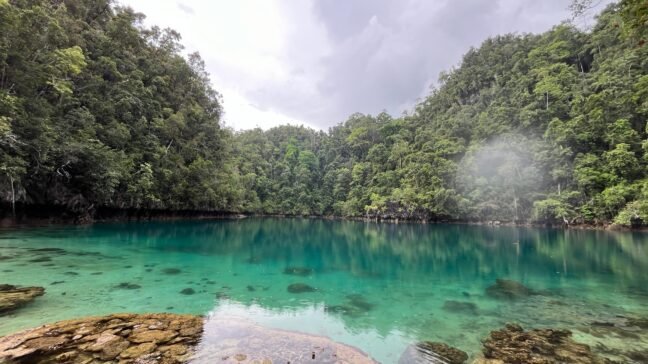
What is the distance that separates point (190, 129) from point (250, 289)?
28957 millimetres

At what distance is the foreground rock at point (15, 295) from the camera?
583 centimetres

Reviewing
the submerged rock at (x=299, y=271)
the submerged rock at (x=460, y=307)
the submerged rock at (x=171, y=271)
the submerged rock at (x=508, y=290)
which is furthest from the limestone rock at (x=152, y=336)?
the submerged rock at (x=508, y=290)

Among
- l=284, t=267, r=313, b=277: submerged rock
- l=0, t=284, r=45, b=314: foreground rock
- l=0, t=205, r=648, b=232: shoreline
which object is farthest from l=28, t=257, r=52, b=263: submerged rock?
l=0, t=205, r=648, b=232: shoreline

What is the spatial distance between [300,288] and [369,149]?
2237 inches

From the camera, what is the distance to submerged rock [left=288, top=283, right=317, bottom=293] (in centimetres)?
898

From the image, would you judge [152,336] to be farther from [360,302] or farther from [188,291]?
[360,302]

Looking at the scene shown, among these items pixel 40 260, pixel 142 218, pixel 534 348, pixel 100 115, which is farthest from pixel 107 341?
pixel 142 218

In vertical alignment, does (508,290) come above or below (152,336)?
below

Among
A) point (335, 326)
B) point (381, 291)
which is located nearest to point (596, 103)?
point (381, 291)

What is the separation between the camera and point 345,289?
372 inches

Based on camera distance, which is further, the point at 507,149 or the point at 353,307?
the point at 507,149

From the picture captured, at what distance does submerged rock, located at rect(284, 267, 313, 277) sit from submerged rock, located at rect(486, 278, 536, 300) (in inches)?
242

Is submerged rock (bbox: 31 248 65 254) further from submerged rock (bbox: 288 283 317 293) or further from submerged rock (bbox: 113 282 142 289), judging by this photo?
submerged rock (bbox: 288 283 317 293)

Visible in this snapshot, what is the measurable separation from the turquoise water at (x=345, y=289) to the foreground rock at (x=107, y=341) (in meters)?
0.95
